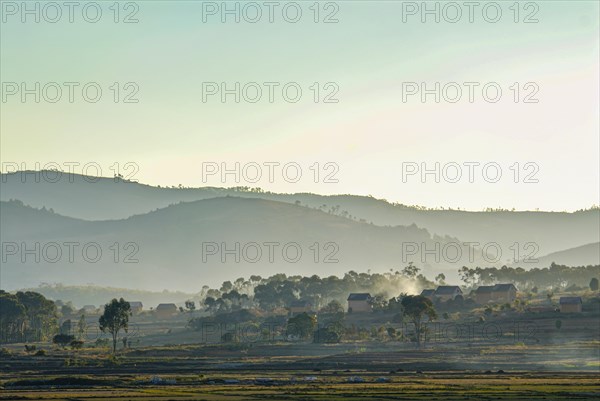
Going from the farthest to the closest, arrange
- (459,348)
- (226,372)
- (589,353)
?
1. (459,348)
2. (589,353)
3. (226,372)

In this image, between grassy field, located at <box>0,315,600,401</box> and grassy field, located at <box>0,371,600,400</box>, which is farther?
grassy field, located at <box>0,315,600,401</box>

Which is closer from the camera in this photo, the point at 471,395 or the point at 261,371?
the point at 471,395

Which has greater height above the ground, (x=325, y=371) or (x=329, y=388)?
(x=325, y=371)

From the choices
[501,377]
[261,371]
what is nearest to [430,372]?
[501,377]

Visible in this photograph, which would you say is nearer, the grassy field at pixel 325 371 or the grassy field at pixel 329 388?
the grassy field at pixel 329 388

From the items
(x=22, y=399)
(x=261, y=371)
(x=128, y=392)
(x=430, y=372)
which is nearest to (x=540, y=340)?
(x=430, y=372)

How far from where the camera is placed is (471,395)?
338 feet

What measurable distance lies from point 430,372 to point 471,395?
3720cm

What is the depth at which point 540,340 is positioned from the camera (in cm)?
18925

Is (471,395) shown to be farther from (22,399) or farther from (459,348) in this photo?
(459,348)

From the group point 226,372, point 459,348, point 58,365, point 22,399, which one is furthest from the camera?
point 459,348

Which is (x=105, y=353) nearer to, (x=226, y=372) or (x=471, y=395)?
(x=226, y=372)

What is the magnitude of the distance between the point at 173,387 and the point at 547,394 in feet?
129

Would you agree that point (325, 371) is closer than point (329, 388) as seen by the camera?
No
